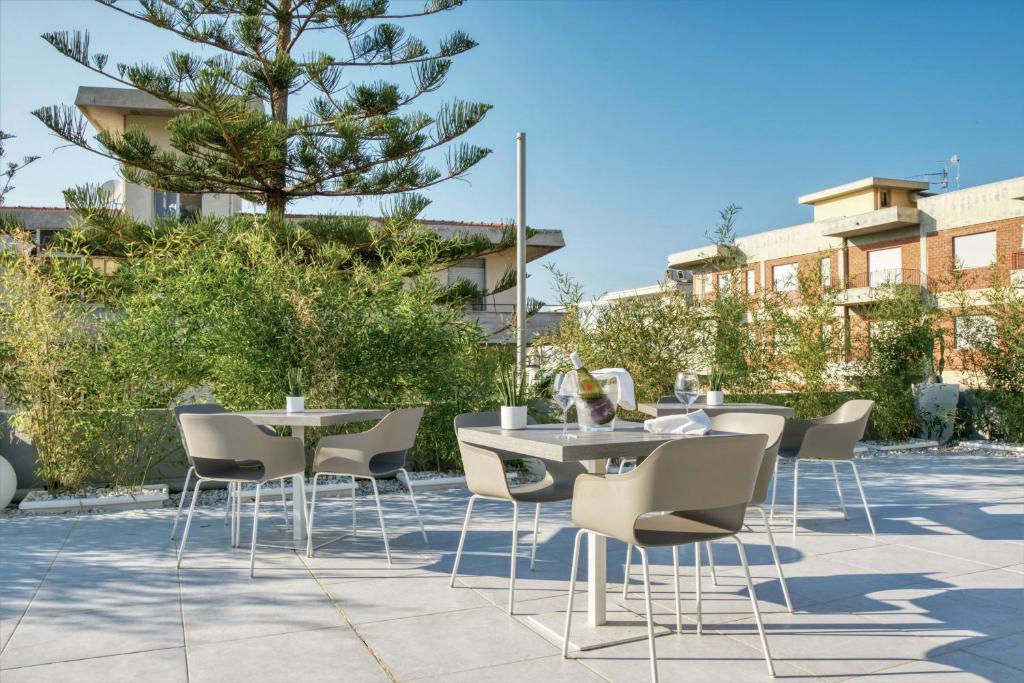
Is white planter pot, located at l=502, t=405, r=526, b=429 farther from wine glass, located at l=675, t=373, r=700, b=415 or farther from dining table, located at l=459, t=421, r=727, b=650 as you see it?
wine glass, located at l=675, t=373, r=700, b=415

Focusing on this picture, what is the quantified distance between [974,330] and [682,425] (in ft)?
26.0

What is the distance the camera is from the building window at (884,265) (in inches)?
836

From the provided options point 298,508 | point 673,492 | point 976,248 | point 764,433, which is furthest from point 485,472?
point 976,248

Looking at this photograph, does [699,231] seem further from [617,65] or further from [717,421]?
[717,421]

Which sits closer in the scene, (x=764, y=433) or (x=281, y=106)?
(x=764, y=433)

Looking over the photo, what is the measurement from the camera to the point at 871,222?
69.5 feet

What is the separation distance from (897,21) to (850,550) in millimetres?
9226

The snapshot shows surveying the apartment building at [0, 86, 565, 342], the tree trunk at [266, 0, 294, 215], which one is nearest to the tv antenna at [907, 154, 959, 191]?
the apartment building at [0, 86, 565, 342]

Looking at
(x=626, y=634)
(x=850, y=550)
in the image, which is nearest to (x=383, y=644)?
(x=626, y=634)

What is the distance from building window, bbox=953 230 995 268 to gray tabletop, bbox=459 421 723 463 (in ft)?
60.1

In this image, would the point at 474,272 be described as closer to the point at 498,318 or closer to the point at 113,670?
the point at 498,318

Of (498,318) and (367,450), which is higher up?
(498,318)

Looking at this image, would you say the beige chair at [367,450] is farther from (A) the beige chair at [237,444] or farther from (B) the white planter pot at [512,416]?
(B) the white planter pot at [512,416]

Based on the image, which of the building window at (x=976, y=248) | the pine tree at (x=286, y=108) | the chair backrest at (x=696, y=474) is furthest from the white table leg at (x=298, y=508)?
the building window at (x=976, y=248)
